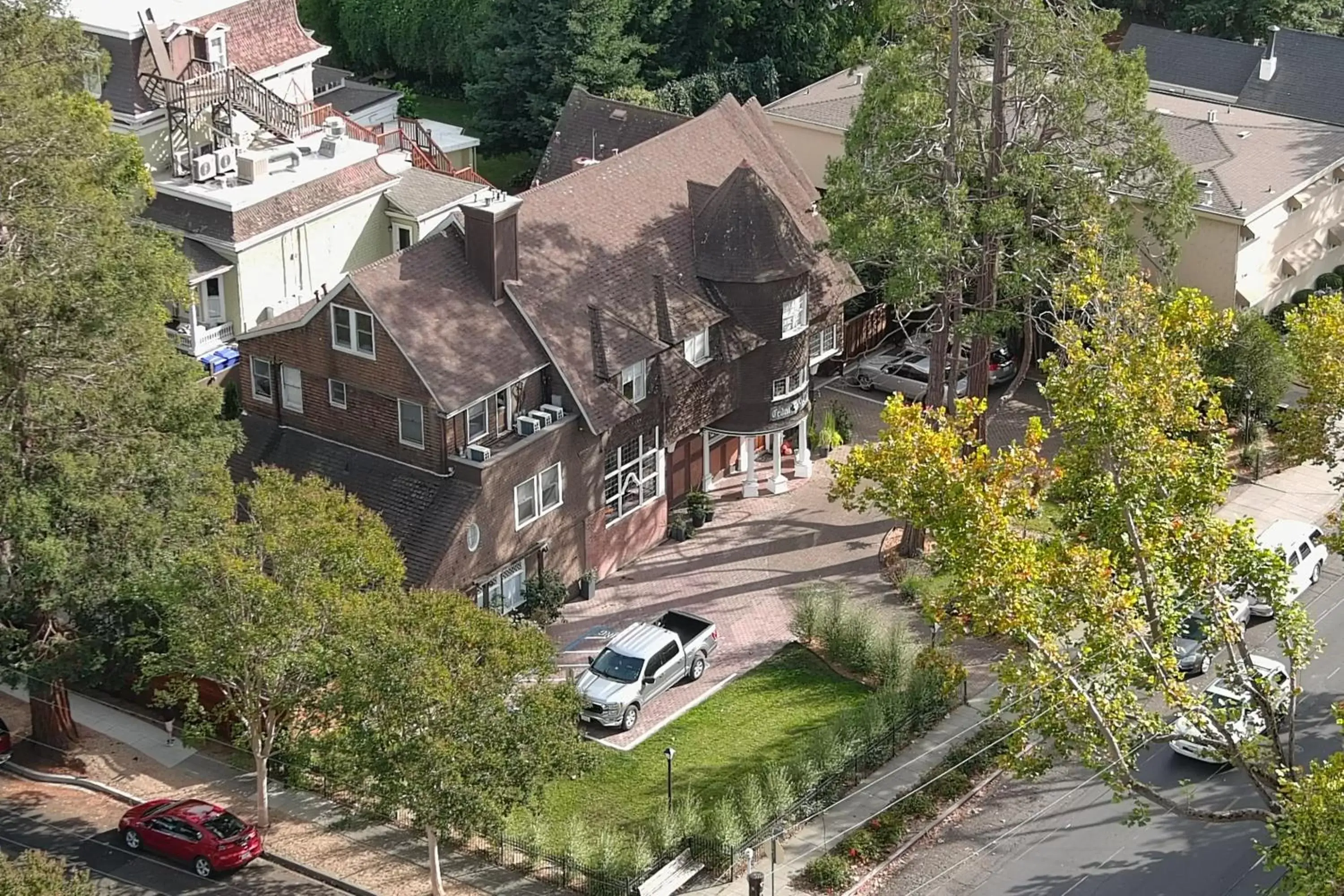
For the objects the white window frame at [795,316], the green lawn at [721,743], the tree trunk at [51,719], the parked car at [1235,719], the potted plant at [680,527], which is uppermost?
the white window frame at [795,316]

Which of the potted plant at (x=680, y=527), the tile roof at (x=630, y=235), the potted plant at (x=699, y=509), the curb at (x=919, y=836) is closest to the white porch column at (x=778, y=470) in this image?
the potted plant at (x=699, y=509)

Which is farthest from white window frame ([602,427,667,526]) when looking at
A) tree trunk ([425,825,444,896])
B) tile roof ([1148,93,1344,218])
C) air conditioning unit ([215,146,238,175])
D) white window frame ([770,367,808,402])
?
tile roof ([1148,93,1344,218])

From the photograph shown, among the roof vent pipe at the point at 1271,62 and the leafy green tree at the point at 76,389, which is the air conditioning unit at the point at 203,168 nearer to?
the leafy green tree at the point at 76,389

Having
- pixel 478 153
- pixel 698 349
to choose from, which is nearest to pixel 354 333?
pixel 698 349

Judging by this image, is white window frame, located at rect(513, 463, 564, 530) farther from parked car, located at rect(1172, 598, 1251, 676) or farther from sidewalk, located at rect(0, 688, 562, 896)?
parked car, located at rect(1172, 598, 1251, 676)

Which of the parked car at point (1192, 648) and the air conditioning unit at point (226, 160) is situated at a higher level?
the air conditioning unit at point (226, 160)

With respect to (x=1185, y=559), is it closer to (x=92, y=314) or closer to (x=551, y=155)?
(x=92, y=314)

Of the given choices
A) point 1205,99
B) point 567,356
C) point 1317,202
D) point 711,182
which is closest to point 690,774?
point 567,356
